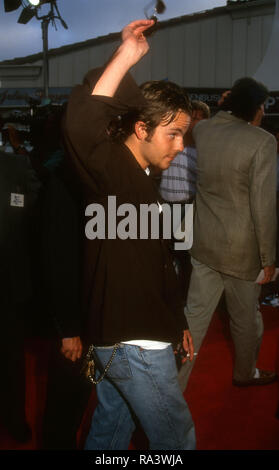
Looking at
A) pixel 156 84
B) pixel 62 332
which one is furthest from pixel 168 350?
pixel 156 84

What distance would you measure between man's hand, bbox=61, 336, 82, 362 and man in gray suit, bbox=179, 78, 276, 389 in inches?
43.5

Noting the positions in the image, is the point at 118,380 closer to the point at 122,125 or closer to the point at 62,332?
the point at 62,332

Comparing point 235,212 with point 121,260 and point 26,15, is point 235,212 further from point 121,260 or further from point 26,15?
point 26,15

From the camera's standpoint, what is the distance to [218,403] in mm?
2750

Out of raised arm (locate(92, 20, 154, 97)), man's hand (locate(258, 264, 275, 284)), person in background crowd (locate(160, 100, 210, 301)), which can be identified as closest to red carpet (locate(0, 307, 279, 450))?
man's hand (locate(258, 264, 275, 284))

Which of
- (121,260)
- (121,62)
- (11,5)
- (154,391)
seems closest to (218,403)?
(154,391)

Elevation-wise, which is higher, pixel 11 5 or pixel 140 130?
pixel 11 5

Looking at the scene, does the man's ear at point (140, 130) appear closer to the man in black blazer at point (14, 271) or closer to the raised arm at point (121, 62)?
the raised arm at point (121, 62)

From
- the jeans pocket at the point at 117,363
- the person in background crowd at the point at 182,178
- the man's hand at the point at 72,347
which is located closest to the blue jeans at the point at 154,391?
the jeans pocket at the point at 117,363

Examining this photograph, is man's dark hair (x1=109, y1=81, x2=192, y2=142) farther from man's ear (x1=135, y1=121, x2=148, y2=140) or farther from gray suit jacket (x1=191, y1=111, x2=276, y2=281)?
gray suit jacket (x1=191, y1=111, x2=276, y2=281)

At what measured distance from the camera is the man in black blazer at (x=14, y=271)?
2.26 m

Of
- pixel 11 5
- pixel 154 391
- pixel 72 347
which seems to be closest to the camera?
pixel 154 391

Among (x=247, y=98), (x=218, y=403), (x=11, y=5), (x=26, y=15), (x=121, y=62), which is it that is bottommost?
(x=218, y=403)

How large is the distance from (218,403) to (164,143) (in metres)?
2.03
